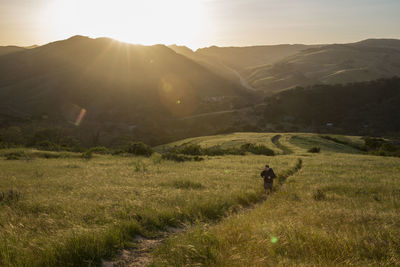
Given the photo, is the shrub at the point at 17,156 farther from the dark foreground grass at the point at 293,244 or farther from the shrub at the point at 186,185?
the dark foreground grass at the point at 293,244

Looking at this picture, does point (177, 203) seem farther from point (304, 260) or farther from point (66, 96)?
point (66, 96)

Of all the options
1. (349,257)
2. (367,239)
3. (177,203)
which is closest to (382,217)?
(367,239)

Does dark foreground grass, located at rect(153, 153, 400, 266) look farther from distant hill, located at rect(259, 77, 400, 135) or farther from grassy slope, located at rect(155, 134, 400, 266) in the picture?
distant hill, located at rect(259, 77, 400, 135)

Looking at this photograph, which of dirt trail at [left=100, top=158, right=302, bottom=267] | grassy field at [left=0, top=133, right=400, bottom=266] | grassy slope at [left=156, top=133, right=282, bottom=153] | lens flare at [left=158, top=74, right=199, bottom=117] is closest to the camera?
grassy field at [left=0, top=133, right=400, bottom=266]

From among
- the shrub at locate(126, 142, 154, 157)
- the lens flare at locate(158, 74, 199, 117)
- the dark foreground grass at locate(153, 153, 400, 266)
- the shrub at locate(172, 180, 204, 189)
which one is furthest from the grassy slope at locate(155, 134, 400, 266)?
the lens flare at locate(158, 74, 199, 117)

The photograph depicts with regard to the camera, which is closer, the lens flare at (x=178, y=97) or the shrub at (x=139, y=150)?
the shrub at (x=139, y=150)

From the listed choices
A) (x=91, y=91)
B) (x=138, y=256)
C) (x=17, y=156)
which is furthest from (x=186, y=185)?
(x=91, y=91)

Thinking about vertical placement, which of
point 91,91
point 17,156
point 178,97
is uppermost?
point 91,91

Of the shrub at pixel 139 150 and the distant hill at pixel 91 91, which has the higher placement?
the distant hill at pixel 91 91

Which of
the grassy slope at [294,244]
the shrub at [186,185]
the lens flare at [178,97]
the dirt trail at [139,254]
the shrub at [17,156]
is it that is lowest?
the shrub at [17,156]

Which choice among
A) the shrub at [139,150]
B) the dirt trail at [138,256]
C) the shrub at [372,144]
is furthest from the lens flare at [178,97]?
the dirt trail at [138,256]

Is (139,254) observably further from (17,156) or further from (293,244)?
(17,156)

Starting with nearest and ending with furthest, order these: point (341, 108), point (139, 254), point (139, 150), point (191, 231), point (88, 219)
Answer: point (139, 254) < point (191, 231) < point (88, 219) < point (139, 150) < point (341, 108)

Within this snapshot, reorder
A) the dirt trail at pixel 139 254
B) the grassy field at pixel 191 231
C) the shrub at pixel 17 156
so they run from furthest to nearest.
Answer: the shrub at pixel 17 156, the dirt trail at pixel 139 254, the grassy field at pixel 191 231
